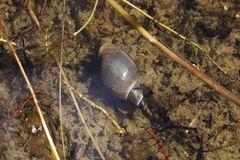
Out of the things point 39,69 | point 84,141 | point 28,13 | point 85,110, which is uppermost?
point 28,13

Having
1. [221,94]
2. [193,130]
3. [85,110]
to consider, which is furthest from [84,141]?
[221,94]

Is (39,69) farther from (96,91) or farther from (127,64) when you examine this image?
(127,64)

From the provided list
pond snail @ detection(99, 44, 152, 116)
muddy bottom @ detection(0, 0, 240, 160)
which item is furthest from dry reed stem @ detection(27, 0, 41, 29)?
pond snail @ detection(99, 44, 152, 116)

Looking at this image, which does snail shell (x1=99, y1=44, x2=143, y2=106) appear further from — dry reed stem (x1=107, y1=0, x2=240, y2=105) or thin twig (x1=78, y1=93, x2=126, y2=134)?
dry reed stem (x1=107, y1=0, x2=240, y2=105)

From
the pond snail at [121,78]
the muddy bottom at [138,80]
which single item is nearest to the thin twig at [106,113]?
the muddy bottom at [138,80]

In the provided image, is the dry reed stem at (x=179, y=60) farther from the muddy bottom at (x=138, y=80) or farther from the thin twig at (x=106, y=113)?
the thin twig at (x=106, y=113)

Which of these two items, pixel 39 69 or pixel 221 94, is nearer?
pixel 221 94

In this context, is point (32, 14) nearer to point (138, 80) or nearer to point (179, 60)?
point (138, 80)

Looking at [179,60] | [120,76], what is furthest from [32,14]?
[179,60]
